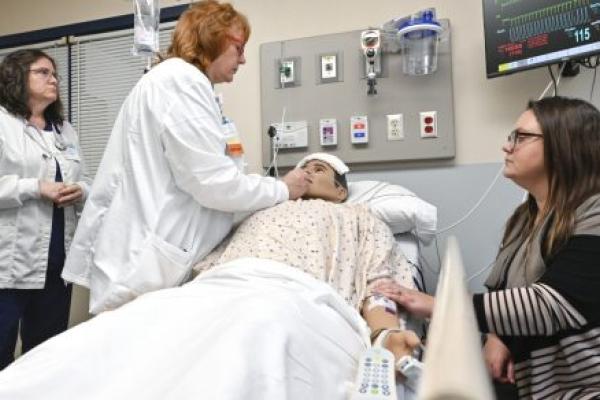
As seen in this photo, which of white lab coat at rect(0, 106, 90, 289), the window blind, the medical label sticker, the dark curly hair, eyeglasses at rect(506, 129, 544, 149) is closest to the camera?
eyeglasses at rect(506, 129, 544, 149)

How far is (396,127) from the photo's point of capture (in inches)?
91.0

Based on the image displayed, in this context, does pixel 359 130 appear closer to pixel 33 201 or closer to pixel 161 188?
pixel 161 188

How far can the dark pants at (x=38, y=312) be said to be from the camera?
1921 millimetres

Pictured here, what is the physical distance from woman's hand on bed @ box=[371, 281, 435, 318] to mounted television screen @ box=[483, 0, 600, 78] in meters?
1.10

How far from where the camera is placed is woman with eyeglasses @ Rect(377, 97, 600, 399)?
3.49 ft

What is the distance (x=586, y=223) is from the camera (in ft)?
3.60

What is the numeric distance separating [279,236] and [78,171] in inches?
41.1

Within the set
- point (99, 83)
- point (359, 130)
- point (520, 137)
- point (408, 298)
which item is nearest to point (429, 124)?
point (359, 130)

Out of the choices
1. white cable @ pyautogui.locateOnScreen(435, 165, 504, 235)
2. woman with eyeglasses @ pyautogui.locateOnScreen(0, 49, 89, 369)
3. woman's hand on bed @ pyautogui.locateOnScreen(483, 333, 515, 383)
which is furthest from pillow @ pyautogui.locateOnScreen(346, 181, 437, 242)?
woman with eyeglasses @ pyautogui.locateOnScreen(0, 49, 89, 369)

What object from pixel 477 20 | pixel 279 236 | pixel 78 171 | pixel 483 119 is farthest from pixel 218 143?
pixel 477 20

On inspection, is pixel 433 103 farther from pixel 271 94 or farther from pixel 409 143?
pixel 271 94

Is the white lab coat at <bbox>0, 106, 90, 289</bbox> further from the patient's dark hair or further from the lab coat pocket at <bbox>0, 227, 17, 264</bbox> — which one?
the patient's dark hair

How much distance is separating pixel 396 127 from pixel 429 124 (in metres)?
0.14

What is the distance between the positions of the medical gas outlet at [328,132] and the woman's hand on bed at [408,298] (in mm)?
1011
